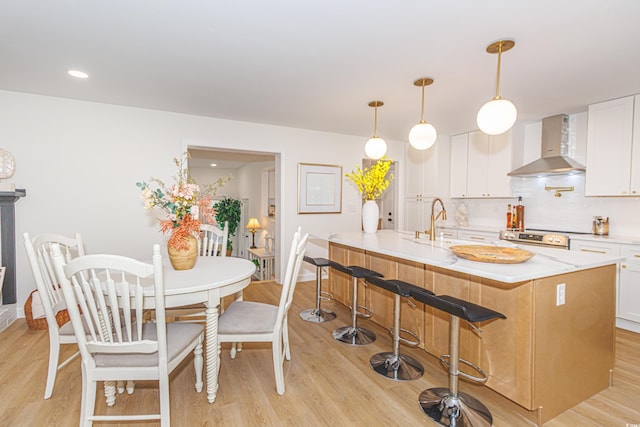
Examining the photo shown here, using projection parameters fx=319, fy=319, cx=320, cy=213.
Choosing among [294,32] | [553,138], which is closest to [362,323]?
[294,32]

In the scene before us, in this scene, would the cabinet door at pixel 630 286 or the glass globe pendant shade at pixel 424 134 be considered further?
the cabinet door at pixel 630 286

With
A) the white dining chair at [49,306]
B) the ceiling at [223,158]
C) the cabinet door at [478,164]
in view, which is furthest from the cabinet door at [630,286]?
the white dining chair at [49,306]

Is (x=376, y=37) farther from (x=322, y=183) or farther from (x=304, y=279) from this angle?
(x=304, y=279)

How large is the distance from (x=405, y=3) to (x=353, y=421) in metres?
2.40

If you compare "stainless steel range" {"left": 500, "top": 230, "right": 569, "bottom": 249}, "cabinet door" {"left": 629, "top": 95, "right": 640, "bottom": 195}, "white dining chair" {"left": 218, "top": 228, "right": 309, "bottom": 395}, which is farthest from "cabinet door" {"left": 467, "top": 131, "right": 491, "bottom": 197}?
"white dining chair" {"left": 218, "top": 228, "right": 309, "bottom": 395}

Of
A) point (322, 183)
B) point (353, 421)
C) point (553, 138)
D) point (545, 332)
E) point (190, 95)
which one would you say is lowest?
point (353, 421)

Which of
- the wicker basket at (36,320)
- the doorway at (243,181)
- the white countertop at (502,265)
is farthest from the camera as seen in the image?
the doorway at (243,181)

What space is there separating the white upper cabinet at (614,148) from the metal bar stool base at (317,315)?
10.6ft

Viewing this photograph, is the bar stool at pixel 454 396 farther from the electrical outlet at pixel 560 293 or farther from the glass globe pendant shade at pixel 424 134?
the glass globe pendant shade at pixel 424 134

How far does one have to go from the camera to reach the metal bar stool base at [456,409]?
179cm

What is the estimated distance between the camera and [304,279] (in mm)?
4926

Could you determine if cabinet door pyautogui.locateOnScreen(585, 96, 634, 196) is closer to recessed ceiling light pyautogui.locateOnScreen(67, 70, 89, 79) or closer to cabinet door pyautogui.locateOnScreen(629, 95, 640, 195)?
cabinet door pyautogui.locateOnScreen(629, 95, 640, 195)

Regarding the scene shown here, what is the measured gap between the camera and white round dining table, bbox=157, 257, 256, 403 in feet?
5.94

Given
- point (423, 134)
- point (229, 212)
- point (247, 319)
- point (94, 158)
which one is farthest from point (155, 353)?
point (229, 212)
